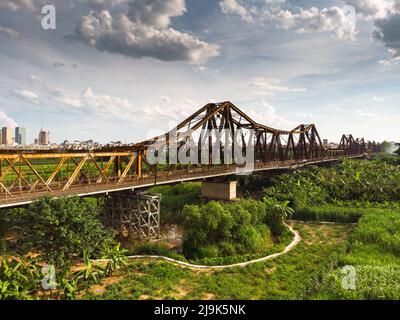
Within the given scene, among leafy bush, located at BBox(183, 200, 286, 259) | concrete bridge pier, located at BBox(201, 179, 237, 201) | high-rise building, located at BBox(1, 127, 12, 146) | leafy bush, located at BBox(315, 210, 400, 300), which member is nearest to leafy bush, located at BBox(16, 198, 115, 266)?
leafy bush, located at BBox(183, 200, 286, 259)

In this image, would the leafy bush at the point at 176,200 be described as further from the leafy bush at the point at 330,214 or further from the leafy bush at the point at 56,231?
the leafy bush at the point at 56,231

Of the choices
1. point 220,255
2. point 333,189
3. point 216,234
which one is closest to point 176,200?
point 216,234

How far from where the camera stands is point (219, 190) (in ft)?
161

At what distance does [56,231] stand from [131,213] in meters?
13.4

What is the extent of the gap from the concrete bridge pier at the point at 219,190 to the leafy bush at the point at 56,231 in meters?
28.7

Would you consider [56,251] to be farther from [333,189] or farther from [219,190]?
[333,189]

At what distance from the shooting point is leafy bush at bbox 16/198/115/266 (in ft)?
66.4

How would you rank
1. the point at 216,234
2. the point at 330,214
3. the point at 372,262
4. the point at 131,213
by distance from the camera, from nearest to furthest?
the point at 372,262, the point at 216,234, the point at 131,213, the point at 330,214

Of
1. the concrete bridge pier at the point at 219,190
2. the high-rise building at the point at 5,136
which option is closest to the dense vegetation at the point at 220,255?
the concrete bridge pier at the point at 219,190

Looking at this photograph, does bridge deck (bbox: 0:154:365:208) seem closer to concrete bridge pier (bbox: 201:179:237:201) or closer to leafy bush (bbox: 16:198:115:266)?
leafy bush (bbox: 16:198:115:266)

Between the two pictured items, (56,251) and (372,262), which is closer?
(56,251)

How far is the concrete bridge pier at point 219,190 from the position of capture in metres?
48.1

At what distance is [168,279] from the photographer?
837 inches
